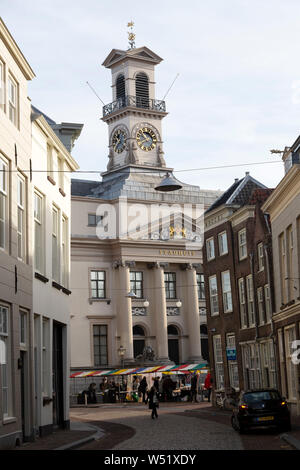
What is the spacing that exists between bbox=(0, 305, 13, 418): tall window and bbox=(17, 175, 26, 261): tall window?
236cm

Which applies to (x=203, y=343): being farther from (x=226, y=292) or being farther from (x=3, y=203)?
(x=3, y=203)

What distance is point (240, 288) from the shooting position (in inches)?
1617

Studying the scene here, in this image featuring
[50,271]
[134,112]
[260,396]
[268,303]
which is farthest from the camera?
[134,112]

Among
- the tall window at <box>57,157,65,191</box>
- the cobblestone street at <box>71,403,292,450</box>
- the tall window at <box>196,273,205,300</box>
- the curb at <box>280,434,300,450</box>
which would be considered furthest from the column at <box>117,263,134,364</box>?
the curb at <box>280,434,300,450</box>

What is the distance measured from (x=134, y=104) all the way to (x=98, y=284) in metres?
18.7

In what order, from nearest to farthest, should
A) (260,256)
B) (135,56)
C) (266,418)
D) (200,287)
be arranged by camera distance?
(266,418) < (260,256) < (200,287) < (135,56)

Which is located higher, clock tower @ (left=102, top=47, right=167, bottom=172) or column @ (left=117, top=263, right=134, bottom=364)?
clock tower @ (left=102, top=47, right=167, bottom=172)

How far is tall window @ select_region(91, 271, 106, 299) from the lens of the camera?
220ft

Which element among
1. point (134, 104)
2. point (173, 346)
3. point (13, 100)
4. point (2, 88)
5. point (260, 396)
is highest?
point (134, 104)

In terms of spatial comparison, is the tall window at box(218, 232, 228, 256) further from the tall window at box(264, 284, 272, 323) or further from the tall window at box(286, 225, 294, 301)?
the tall window at box(286, 225, 294, 301)

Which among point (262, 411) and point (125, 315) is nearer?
point (262, 411)

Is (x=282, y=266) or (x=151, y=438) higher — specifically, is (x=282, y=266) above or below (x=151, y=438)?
above

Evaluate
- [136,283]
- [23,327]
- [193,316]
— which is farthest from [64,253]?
[193,316]

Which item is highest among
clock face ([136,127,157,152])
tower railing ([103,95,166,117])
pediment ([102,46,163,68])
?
pediment ([102,46,163,68])
